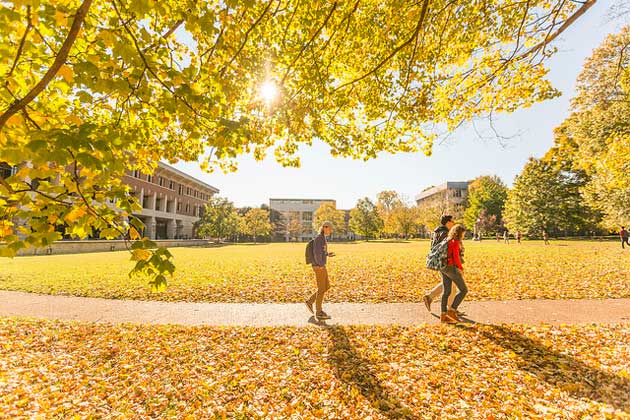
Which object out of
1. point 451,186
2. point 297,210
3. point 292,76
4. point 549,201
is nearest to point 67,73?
point 292,76

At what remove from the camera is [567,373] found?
3871 mm

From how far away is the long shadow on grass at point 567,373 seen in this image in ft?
11.1

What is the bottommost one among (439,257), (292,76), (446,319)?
(446,319)

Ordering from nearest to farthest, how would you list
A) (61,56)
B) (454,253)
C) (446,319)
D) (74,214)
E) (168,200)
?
1. (61,56)
2. (74,214)
3. (454,253)
4. (446,319)
5. (168,200)

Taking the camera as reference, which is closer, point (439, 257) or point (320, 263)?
point (439, 257)

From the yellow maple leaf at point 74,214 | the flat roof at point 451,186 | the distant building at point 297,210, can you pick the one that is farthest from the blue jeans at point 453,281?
the distant building at point 297,210

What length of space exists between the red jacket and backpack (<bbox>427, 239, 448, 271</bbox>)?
2.6 inches

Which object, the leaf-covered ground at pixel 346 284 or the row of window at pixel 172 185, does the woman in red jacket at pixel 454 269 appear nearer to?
the leaf-covered ground at pixel 346 284

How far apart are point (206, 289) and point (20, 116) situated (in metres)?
8.07

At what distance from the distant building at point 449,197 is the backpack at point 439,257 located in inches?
2163

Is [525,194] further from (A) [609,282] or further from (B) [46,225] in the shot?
(B) [46,225]

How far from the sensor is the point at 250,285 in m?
10.3

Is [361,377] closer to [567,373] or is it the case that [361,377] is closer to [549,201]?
[567,373]

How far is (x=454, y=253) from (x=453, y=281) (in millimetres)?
611
